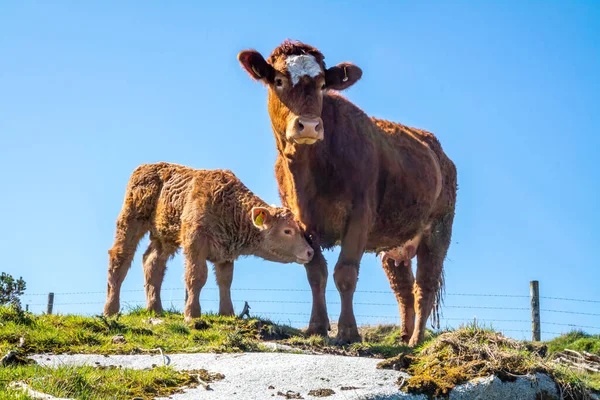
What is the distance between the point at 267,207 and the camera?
45.1ft

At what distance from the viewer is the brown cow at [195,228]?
1318 centimetres

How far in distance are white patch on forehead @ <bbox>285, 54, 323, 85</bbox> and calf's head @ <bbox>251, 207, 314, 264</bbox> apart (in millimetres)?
2616

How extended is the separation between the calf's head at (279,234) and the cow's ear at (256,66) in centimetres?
227

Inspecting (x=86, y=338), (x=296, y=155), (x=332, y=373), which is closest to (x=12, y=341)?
(x=86, y=338)

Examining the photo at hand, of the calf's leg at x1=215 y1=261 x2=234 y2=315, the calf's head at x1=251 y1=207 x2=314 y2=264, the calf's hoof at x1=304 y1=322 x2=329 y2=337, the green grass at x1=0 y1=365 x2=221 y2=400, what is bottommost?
the green grass at x1=0 y1=365 x2=221 y2=400

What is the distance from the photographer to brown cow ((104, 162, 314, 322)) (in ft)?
43.2

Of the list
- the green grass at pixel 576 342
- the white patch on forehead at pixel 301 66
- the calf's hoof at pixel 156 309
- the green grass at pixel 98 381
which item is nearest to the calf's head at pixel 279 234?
the calf's hoof at pixel 156 309

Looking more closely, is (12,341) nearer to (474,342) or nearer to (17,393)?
(17,393)

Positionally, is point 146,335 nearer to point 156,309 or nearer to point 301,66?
point 156,309

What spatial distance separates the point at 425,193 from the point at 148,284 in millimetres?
4833

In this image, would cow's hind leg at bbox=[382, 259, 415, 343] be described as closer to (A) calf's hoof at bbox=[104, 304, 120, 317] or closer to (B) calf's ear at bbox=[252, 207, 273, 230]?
(B) calf's ear at bbox=[252, 207, 273, 230]

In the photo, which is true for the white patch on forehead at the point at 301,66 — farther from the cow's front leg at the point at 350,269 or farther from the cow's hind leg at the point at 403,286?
the cow's hind leg at the point at 403,286

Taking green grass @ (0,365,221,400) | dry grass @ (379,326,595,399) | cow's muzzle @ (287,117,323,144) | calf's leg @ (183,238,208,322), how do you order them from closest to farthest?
green grass @ (0,365,221,400) < dry grass @ (379,326,595,399) < cow's muzzle @ (287,117,323,144) < calf's leg @ (183,238,208,322)

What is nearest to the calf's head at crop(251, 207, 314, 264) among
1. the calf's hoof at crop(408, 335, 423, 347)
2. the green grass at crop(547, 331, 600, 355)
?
the calf's hoof at crop(408, 335, 423, 347)
